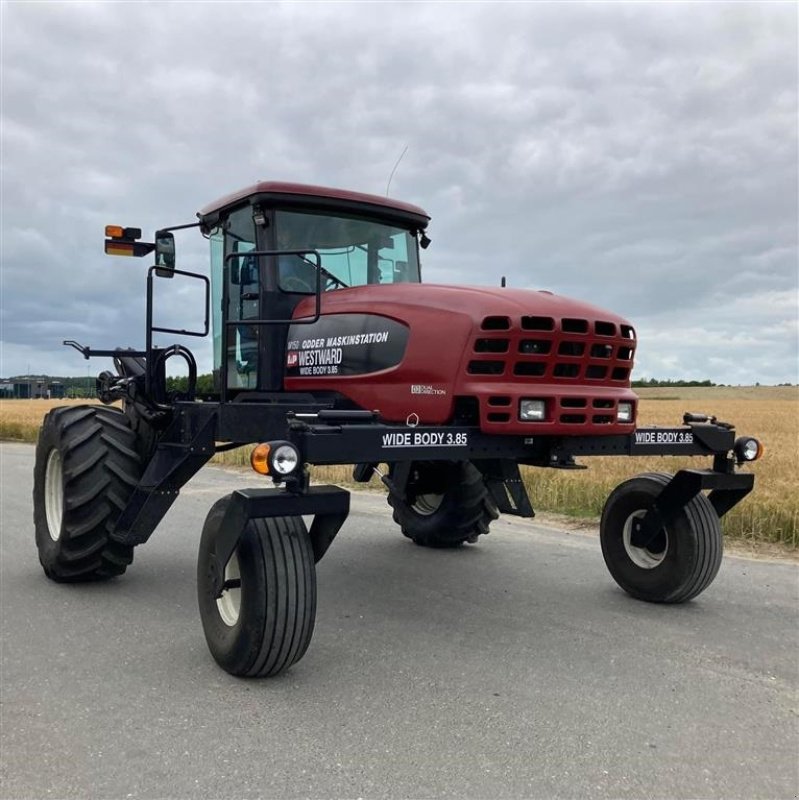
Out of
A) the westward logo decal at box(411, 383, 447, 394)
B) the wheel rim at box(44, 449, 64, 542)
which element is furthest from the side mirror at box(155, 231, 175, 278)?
the westward logo decal at box(411, 383, 447, 394)

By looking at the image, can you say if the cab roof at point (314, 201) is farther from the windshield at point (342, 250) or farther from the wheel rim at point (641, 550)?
the wheel rim at point (641, 550)

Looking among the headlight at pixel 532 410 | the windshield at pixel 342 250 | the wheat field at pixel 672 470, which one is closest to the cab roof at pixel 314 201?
the windshield at pixel 342 250

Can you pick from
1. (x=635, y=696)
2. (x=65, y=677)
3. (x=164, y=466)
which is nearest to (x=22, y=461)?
(x=164, y=466)

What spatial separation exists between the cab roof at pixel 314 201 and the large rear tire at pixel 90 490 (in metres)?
1.76

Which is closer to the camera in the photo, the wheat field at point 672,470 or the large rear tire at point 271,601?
the large rear tire at point 271,601

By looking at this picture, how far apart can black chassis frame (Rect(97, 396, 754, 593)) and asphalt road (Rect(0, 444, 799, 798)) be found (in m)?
0.64

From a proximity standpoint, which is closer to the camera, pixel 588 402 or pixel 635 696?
pixel 635 696

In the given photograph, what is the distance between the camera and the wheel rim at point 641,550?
5.48m

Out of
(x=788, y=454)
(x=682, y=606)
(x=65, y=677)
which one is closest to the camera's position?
(x=65, y=677)

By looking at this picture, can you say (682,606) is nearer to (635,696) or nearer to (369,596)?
(635,696)

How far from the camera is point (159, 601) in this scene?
17.7ft

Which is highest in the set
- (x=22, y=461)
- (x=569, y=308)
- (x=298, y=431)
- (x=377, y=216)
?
(x=377, y=216)

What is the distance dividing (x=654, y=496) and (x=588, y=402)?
1246 mm

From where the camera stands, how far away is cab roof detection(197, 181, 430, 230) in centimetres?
538
